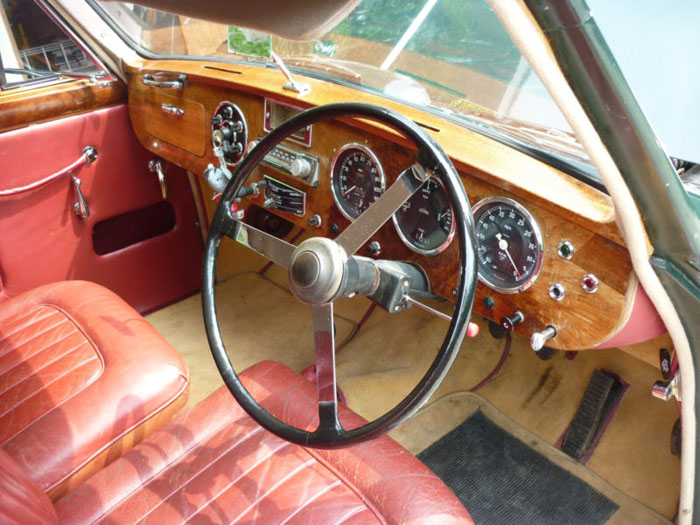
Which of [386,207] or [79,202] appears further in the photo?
[79,202]

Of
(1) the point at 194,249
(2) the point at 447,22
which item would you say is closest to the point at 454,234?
(2) the point at 447,22

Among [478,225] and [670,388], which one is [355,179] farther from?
[670,388]

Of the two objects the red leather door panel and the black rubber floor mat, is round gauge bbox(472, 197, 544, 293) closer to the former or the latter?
the black rubber floor mat

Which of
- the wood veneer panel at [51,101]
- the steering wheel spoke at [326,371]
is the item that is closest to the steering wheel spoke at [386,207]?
the steering wheel spoke at [326,371]

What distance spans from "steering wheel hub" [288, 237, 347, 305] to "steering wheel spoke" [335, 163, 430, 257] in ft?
0.14

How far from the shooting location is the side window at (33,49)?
1.99m

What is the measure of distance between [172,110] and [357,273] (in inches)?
52.3

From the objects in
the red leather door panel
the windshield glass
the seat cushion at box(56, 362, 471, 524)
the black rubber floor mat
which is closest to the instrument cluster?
the windshield glass

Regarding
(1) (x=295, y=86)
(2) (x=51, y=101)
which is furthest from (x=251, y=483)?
(2) (x=51, y=101)

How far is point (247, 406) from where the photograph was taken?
1.16m

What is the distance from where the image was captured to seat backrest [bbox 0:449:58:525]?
33.7 inches

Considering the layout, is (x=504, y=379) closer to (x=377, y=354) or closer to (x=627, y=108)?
(x=377, y=354)

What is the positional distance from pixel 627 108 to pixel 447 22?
0.83 meters

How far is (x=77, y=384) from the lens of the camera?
54.2 inches
